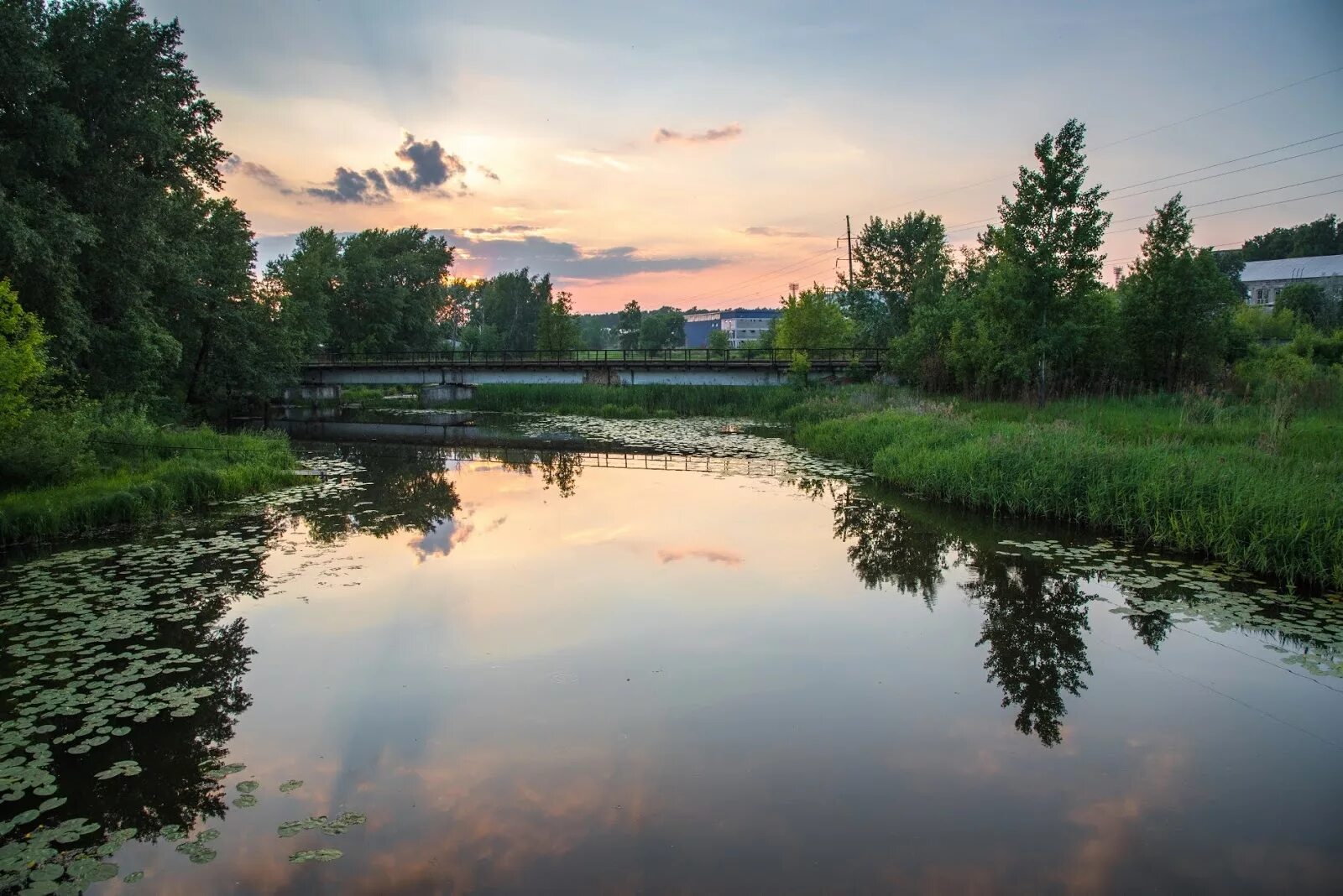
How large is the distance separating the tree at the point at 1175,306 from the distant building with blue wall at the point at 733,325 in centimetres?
11791

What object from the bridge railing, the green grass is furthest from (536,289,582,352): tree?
the green grass

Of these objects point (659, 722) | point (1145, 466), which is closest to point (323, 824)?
point (659, 722)

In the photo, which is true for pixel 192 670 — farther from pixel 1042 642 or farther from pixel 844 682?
pixel 1042 642

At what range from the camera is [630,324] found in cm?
13500

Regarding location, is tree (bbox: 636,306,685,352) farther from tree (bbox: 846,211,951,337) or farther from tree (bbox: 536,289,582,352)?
tree (bbox: 846,211,951,337)

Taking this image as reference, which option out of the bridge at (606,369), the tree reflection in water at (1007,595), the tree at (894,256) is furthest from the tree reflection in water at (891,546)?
the tree at (894,256)

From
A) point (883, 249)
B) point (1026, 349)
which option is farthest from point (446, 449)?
point (883, 249)

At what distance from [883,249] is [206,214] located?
4548cm

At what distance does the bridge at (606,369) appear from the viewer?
144ft

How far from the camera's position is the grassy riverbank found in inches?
502

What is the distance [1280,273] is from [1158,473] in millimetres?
84659

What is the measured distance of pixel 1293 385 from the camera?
21547mm

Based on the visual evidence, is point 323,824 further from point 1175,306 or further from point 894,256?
point 894,256

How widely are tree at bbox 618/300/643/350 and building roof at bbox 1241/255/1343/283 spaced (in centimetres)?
8177
